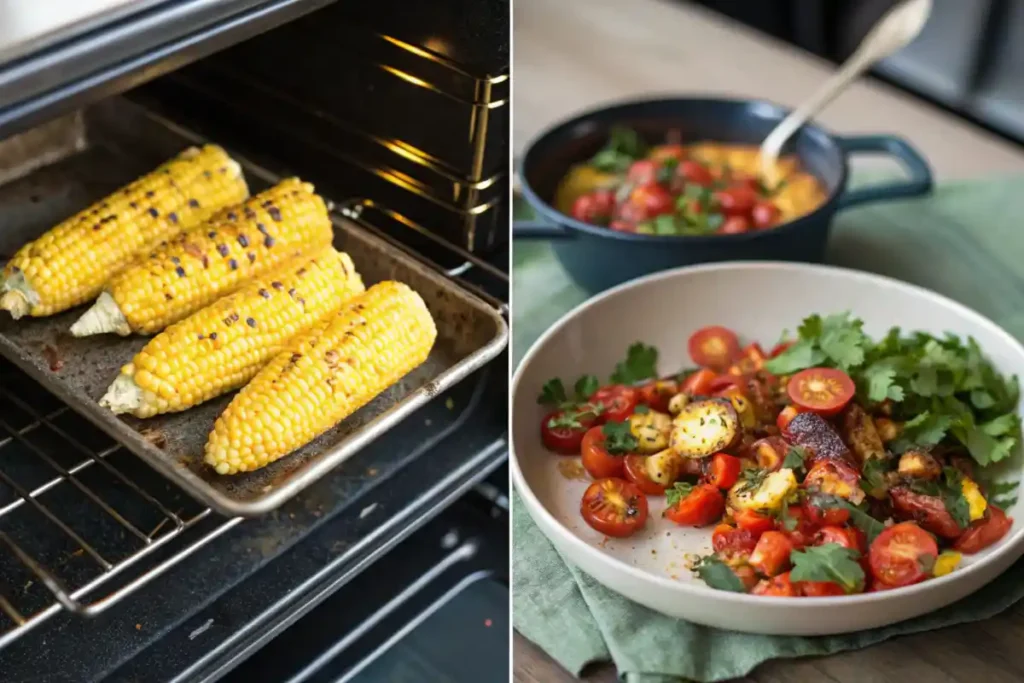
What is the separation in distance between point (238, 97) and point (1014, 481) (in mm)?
828

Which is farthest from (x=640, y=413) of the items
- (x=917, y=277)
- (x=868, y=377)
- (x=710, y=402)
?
(x=917, y=277)

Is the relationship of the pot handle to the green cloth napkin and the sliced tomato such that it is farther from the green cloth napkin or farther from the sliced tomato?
the sliced tomato

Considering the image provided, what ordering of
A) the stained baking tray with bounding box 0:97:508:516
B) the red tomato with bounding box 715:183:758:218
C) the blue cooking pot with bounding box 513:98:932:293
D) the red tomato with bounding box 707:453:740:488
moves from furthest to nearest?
1. the red tomato with bounding box 715:183:758:218
2. the blue cooking pot with bounding box 513:98:932:293
3. the red tomato with bounding box 707:453:740:488
4. the stained baking tray with bounding box 0:97:508:516

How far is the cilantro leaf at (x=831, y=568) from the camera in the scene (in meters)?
0.86

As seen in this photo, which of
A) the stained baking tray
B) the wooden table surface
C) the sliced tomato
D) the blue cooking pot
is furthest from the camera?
the wooden table surface

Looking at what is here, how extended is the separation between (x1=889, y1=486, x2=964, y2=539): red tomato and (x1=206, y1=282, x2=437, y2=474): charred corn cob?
1.38 ft

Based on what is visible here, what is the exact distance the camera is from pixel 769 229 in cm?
121

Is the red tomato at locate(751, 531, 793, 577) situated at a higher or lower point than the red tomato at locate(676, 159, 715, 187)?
lower

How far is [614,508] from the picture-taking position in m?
0.95

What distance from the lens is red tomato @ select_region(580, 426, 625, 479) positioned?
1007mm

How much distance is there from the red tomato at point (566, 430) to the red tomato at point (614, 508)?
0.07 metres

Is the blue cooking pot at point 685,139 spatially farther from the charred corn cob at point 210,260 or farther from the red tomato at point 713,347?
the charred corn cob at point 210,260

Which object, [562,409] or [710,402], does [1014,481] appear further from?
[562,409]

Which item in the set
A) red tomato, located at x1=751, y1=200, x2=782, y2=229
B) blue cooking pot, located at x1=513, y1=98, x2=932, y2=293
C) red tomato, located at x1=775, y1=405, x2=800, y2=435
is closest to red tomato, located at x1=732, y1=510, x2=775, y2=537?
red tomato, located at x1=775, y1=405, x2=800, y2=435
